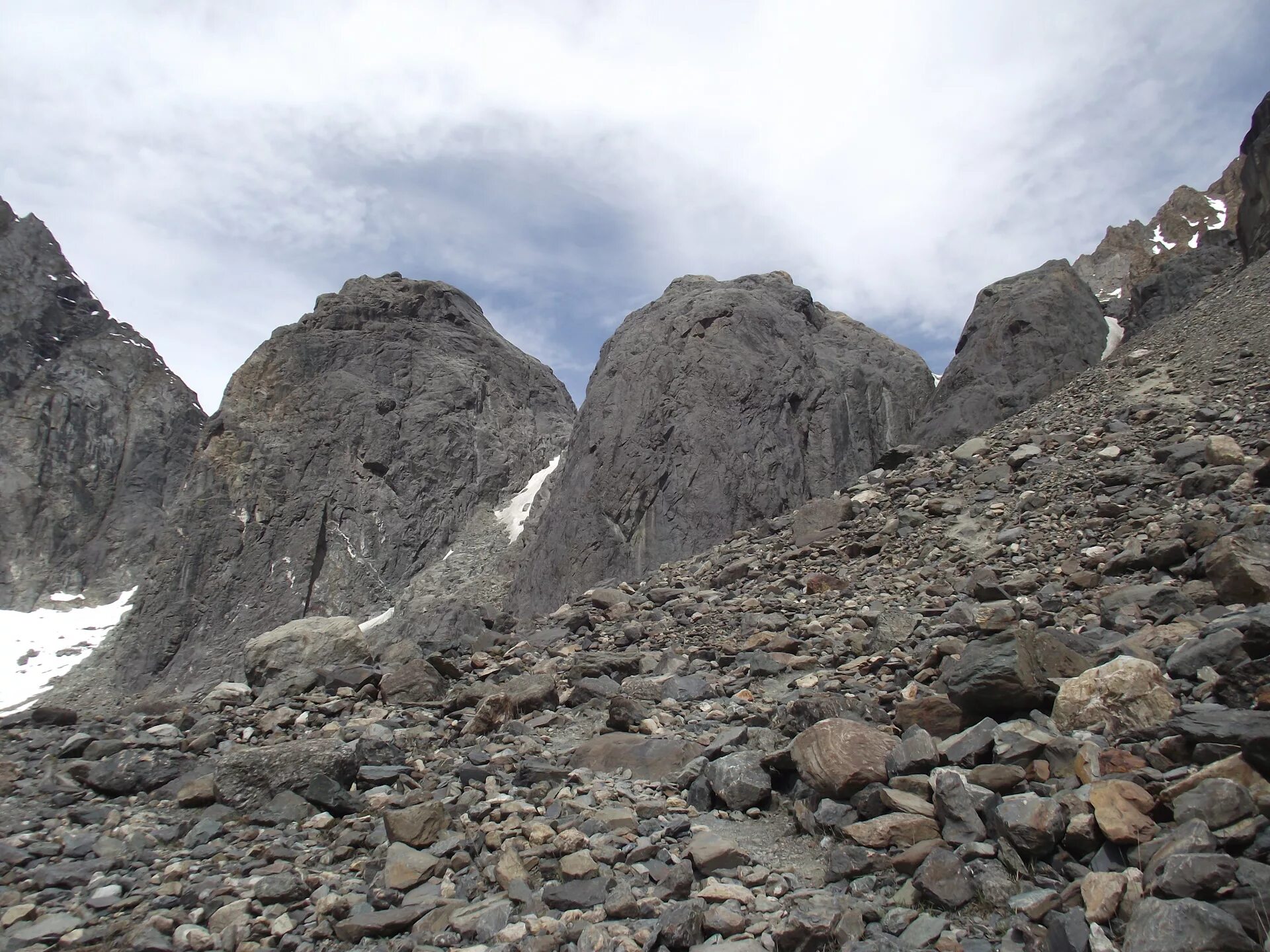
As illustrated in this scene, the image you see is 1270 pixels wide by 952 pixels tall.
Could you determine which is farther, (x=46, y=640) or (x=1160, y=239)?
(x=46, y=640)

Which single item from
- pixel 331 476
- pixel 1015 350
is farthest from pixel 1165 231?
pixel 331 476

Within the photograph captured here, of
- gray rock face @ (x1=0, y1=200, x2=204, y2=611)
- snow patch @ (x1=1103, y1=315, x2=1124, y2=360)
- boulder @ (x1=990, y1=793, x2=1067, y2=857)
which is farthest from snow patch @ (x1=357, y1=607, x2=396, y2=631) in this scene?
gray rock face @ (x1=0, y1=200, x2=204, y2=611)

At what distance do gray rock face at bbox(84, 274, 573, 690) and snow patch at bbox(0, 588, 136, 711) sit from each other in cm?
1489

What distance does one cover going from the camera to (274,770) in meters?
6.10

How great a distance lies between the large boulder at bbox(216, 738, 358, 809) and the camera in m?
5.98

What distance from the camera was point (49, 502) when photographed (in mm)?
71188

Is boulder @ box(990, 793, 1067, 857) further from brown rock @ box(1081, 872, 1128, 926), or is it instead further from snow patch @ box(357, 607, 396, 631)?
snow patch @ box(357, 607, 396, 631)

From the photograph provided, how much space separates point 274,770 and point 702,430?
65.7 feet

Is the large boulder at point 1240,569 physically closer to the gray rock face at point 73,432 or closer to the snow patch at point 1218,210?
the snow patch at point 1218,210

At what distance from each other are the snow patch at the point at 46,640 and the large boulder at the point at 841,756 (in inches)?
2170

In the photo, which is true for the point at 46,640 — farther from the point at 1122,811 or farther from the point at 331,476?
the point at 1122,811

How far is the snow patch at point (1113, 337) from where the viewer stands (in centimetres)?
2448

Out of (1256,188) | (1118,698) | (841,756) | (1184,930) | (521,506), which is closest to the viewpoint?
(1184,930)

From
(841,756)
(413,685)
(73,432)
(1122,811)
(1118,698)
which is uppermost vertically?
(73,432)
